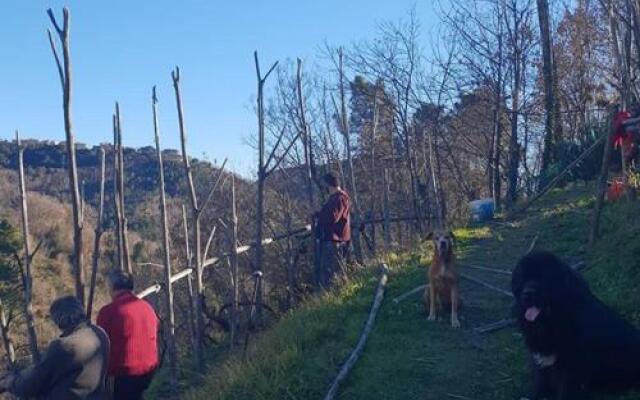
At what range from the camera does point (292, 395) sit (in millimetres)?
6758

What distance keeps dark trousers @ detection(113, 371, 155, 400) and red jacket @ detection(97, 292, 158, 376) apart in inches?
1.8

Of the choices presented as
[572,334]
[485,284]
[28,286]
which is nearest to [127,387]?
[28,286]

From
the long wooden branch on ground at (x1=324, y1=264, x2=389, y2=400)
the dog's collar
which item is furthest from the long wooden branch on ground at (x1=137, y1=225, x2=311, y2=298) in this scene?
the dog's collar

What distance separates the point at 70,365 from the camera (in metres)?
5.54

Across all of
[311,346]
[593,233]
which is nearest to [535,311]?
[311,346]

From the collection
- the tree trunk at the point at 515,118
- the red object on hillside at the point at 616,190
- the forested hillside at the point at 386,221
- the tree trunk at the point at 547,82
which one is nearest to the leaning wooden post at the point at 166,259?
the forested hillside at the point at 386,221

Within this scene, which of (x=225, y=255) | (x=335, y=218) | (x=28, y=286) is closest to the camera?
(x=28, y=286)

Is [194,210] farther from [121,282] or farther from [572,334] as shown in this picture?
[572,334]

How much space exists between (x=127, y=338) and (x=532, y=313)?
11.6ft

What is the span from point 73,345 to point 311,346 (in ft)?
9.51

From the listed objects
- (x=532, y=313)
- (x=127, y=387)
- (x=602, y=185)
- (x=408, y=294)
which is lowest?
(x=127, y=387)

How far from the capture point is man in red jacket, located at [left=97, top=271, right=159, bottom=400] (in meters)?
6.82

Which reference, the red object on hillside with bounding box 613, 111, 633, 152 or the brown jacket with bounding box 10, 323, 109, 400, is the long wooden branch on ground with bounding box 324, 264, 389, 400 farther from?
the red object on hillside with bounding box 613, 111, 633, 152

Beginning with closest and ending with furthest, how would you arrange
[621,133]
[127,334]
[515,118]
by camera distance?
[127,334] < [621,133] < [515,118]
